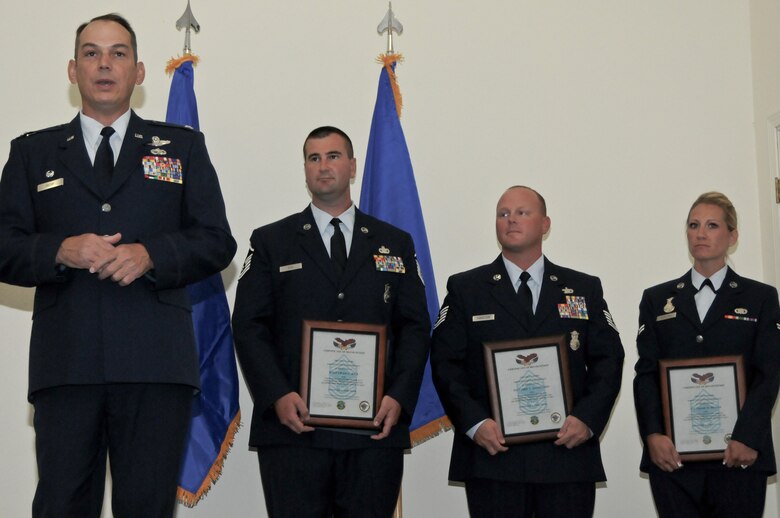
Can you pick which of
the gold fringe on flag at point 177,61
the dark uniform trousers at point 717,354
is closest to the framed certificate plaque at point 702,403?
the dark uniform trousers at point 717,354

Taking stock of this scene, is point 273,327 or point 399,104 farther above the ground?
point 399,104

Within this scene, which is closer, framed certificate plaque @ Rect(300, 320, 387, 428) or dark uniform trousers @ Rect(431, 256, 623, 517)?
framed certificate plaque @ Rect(300, 320, 387, 428)

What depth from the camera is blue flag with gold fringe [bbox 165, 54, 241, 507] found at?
449 centimetres

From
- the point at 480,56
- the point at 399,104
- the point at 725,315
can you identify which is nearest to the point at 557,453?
the point at 725,315

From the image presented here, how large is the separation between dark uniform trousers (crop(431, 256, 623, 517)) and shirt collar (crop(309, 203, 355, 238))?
522 millimetres

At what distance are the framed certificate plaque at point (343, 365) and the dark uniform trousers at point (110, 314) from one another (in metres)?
0.67

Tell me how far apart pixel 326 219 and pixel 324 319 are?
475mm

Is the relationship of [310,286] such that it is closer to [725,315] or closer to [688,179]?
[725,315]

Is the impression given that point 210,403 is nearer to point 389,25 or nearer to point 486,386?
point 486,386

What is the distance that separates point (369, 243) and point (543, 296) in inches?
30.3

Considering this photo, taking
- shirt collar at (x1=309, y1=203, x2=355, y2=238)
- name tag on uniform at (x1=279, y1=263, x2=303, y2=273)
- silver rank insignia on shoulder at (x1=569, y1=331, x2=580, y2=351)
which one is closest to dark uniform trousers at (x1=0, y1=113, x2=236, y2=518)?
name tag on uniform at (x1=279, y1=263, x2=303, y2=273)

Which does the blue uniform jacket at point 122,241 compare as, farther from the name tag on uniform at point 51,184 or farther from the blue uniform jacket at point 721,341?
the blue uniform jacket at point 721,341

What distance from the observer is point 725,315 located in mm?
4238

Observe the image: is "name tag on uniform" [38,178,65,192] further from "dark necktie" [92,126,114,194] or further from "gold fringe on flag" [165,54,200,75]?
"gold fringe on flag" [165,54,200,75]
